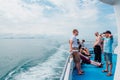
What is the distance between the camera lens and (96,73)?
21.7 feet

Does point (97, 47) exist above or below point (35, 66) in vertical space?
above

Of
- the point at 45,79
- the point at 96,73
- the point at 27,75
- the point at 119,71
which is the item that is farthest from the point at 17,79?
the point at 119,71

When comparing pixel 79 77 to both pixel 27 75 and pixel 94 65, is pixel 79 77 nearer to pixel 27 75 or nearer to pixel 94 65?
pixel 94 65

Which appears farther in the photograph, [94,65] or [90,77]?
[94,65]

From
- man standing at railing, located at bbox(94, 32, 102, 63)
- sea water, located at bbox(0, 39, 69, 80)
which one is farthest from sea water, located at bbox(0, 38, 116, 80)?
man standing at railing, located at bbox(94, 32, 102, 63)

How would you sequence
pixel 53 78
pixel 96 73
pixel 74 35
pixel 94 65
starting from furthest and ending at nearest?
1. pixel 53 78
2. pixel 94 65
3. pixel 96 73
4. pixel 74 35

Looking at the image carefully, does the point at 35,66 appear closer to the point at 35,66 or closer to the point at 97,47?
the point at 35,66

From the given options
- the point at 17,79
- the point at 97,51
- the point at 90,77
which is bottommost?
the point at 17,79

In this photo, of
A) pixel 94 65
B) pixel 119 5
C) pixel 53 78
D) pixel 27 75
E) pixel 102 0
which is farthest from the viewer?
pixel 27 75

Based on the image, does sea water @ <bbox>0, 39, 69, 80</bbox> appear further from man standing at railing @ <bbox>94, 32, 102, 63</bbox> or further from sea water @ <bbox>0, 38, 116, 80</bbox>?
man standing at railing @ <bbox>94, 32, 102, 63</bbox>

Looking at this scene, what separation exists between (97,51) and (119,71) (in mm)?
5568

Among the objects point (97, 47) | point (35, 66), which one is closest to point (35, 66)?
point (35, 66)

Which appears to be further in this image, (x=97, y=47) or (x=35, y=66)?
(x=35, y=66)

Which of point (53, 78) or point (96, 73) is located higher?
point (96, 73)
